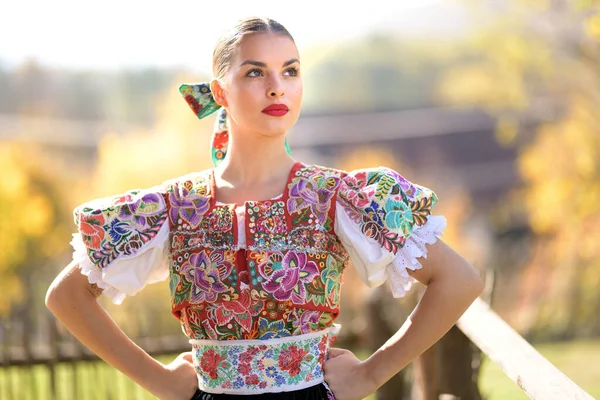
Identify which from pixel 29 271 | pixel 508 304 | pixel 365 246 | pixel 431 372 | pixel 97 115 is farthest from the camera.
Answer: pixel 97 115

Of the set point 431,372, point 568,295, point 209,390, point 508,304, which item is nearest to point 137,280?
point 209,390

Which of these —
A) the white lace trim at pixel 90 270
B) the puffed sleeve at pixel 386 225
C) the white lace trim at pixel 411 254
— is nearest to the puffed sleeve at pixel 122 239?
the white lace trim at pixel 90 270

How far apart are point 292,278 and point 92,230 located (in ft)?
1.62

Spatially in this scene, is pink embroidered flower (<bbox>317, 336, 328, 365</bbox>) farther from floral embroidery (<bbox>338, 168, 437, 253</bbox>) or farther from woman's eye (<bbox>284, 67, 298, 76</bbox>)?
woman's eye (<bbox>284, 67, 298, 76</bbox>)

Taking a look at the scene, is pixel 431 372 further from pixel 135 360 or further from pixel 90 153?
pixel 90 153

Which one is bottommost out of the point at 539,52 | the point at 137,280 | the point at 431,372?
the point at 431,372

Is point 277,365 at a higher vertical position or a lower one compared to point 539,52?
lower

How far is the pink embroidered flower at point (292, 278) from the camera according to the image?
1961 mm

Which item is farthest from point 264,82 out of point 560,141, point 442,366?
point 560,141

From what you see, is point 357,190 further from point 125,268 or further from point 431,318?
point 125,268

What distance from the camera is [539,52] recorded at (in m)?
15.8

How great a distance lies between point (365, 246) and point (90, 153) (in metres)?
33.4

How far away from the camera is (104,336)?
215 centimetres

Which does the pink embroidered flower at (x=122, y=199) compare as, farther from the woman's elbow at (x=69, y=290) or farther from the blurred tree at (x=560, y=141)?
the blurred tree at (x=560, y=141)
